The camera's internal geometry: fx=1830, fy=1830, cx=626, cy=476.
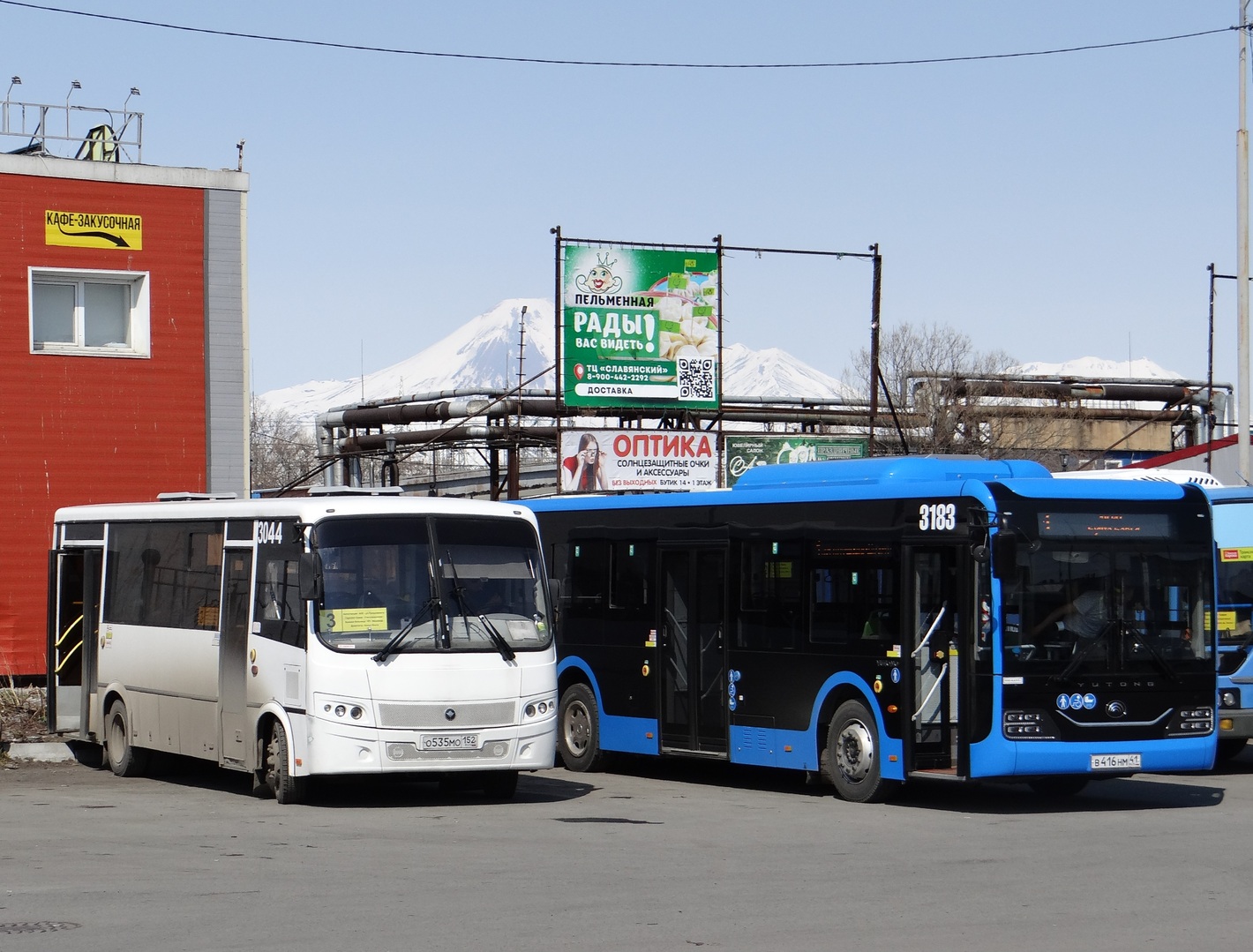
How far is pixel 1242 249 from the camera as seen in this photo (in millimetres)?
30562

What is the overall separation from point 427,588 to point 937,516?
4439 mm

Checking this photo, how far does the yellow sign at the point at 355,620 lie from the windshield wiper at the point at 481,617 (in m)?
0.68

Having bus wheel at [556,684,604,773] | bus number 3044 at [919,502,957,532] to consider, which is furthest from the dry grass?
bus number 3044 at [919,502,957,532]

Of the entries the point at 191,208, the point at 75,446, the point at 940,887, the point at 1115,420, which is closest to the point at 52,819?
the point at 940,887

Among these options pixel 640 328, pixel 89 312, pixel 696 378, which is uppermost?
pixel 640 328

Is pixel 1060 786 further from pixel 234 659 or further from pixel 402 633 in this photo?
pixel 234 659

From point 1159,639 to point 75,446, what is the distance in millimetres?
16709

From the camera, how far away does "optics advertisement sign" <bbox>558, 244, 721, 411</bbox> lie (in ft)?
116

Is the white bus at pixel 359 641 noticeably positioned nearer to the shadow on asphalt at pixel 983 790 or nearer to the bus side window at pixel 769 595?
the bus side window at pixel 769 595

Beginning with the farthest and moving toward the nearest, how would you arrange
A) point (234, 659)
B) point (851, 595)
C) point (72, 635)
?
1. point (72, 635)
2. point (234, 659)
3. point (851, 595)

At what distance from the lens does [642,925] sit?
30.0 feet

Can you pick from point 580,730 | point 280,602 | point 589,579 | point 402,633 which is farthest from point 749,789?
point 280,602

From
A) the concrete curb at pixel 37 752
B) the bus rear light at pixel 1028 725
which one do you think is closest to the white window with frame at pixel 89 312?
the concrete curb at pixel 37 752

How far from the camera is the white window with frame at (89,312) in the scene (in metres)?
26.5
